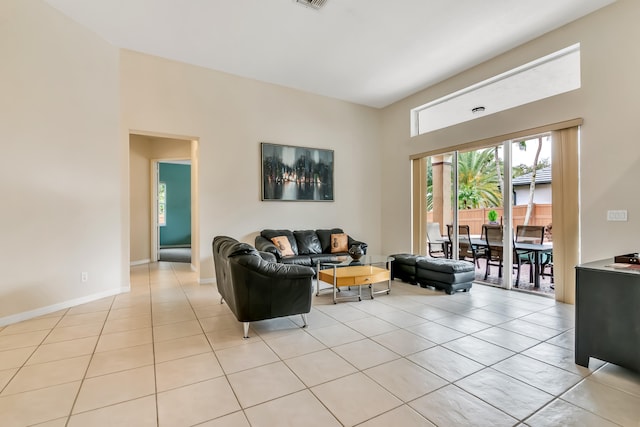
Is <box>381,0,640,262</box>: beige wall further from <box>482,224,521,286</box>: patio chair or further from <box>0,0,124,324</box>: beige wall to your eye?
<box>0,0,124,324</box>: beige wall

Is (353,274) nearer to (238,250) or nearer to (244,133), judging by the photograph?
(238,250)

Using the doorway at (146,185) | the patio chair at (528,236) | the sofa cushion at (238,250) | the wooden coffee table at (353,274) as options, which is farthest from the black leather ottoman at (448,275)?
the doorway at (146,185)

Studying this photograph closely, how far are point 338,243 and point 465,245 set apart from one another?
94.6 inches

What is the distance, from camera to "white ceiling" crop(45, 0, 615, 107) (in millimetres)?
3635

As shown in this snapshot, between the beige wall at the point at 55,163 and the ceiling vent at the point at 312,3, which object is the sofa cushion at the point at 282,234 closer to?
the beige wall at the point at 55,163

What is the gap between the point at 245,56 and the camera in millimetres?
4824

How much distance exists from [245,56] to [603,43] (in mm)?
4795

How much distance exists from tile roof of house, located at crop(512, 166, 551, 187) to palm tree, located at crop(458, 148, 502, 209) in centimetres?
155

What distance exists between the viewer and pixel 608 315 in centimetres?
229

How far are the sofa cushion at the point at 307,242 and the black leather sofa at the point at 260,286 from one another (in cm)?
249

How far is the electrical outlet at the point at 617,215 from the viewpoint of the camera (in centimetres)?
354

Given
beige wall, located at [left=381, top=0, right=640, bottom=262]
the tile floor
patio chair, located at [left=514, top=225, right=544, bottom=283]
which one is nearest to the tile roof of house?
beige wall, located at [left=381, top=0, right=640, bottom=262]

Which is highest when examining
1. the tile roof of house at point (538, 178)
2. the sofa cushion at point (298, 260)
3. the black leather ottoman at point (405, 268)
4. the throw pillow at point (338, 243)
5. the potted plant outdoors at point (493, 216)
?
the tile roof of house at point (538, 178)

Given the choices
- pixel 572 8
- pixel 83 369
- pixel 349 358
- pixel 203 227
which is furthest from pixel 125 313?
pixel 572 8
